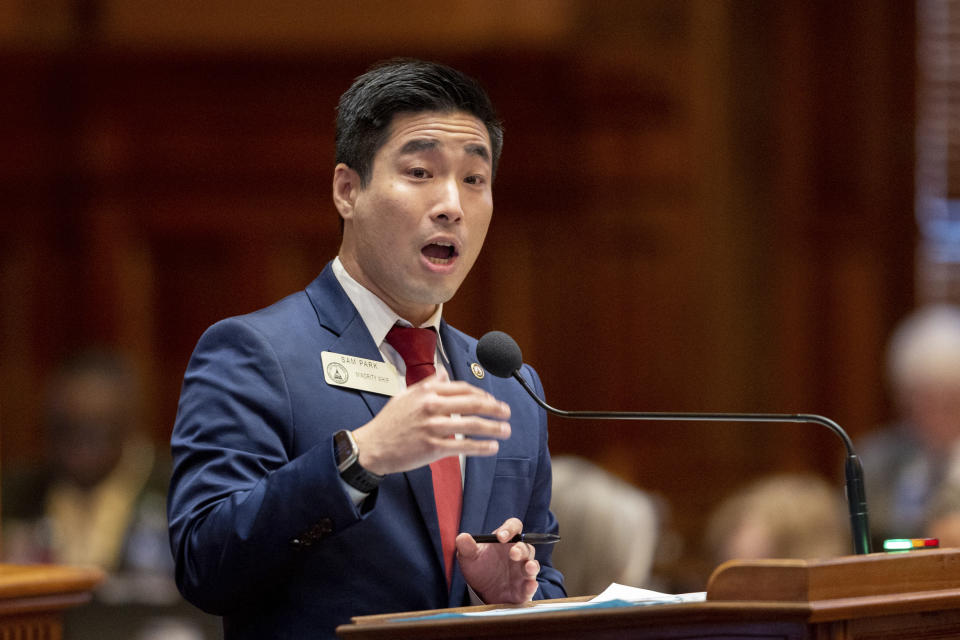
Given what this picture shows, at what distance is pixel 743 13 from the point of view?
6.36 metres

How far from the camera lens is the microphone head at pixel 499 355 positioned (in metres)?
2.07

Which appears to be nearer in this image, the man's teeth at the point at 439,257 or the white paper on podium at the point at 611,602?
the white paper on podium at the point at 611,602

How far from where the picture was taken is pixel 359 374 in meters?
2.21

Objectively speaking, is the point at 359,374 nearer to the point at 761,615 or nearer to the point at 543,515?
the point at 543,515

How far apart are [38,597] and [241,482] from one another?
2.34ft

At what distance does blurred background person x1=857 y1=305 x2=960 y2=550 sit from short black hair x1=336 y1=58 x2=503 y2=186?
8.95 feet

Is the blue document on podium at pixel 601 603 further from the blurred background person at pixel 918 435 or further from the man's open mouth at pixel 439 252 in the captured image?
the blurred background person at pixel 918 435

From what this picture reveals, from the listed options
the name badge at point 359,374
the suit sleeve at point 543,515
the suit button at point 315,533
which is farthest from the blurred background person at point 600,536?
the suit button at point 315,533

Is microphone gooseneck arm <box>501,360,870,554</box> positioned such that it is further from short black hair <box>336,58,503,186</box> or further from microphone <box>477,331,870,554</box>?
short black hair <box>336,58,503,186</box>

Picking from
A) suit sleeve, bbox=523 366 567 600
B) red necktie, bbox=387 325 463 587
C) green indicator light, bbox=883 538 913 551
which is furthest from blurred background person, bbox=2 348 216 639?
green indicator light, bbox=883 538 913 551

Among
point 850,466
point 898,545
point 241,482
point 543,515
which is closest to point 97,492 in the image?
point 543,515

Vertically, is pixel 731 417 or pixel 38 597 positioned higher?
pixel 731 417

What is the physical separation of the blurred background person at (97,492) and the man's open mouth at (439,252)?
2.34m

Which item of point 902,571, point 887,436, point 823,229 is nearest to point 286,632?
point 902,571
